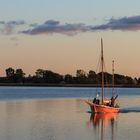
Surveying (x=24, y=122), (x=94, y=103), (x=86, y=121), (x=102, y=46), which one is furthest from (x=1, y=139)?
(x=102, y=46)

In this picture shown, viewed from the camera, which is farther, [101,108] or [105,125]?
[101,108]

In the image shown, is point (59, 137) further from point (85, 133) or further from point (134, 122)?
point (134, 122)

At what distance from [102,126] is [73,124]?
2.42 m

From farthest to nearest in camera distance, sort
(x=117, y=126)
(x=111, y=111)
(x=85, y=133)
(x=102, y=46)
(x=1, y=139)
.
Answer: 1. (x=102, y=46)
2. (x=111, y=111)
3. (x=117, y=126)
4. (x=85, y=133)
5. (x=1, y=139)

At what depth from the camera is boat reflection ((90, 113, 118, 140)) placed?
40650 mm

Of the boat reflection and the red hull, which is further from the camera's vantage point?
the red hull

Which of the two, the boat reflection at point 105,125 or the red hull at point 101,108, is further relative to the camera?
the red hull at point 101,108

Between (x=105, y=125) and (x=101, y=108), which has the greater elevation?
(x=101, y=108)

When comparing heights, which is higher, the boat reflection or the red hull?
the red hull

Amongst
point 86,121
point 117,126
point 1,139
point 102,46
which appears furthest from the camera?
point 102,46

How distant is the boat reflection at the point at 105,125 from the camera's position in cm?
4065

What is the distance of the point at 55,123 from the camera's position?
49.2 meters

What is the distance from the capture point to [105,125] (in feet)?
164

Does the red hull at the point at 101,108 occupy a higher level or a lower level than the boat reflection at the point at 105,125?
higher
